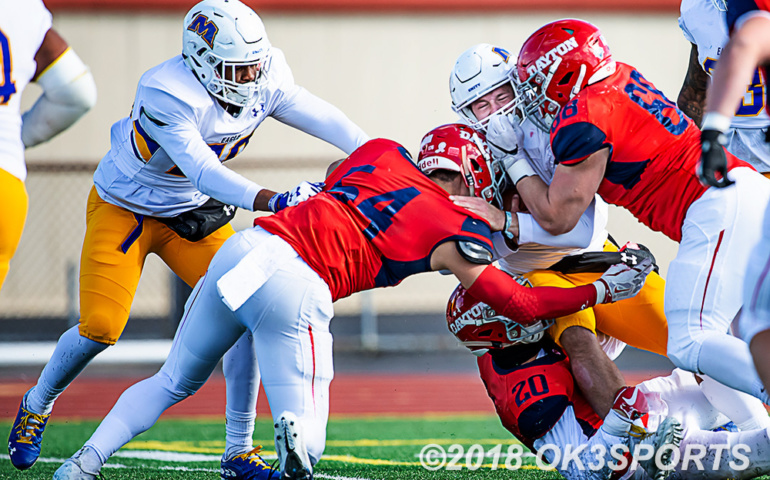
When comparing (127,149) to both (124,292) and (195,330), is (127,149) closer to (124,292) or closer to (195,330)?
(124,292)

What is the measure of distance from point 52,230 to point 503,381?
8.54 metres

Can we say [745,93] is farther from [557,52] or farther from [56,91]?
[56,91]

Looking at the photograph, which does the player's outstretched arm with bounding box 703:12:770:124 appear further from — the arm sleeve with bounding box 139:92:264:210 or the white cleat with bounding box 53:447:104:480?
the white cleat with bounding box 53:447:104:480

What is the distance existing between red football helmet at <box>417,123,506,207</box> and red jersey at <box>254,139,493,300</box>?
0.15 m

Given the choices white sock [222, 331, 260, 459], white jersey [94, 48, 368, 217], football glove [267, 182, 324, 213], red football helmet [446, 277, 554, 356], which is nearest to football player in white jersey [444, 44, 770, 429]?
red football helmet [446, 277, 554, 356]

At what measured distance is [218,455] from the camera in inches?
187

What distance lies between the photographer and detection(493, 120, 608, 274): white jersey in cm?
336

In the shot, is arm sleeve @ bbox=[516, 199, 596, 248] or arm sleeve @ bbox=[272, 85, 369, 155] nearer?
arm sleeve @ bbox=[516, 199, 596, 248]

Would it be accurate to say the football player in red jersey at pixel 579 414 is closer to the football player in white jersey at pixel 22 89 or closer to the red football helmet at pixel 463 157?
the red football helmet at pixel 463 157

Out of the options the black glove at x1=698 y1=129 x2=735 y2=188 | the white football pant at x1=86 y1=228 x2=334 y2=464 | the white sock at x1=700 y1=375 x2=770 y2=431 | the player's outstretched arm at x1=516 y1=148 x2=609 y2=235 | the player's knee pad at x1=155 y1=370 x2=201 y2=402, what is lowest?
the player's knee pad at x1=155 y1=370 x2=201 y2=402

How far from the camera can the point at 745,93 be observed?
377 cm

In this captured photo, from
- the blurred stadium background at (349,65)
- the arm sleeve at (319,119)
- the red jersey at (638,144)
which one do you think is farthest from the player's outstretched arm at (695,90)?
the blurred stadium background at (349,65)

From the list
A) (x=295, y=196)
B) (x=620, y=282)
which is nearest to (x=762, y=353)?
(x=620, y=282)

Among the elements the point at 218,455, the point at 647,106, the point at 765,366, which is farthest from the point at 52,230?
the point at 765,366
